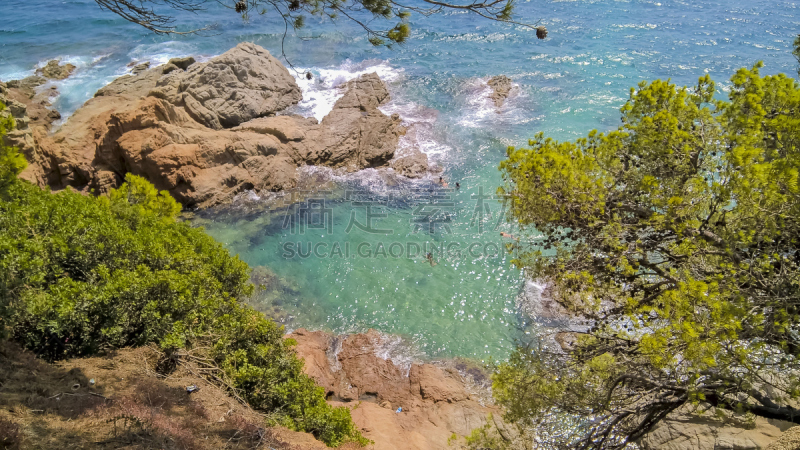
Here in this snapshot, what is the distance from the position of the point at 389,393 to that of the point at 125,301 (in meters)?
6.96

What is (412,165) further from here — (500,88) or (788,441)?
(788,441)

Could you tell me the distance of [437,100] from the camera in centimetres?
2581

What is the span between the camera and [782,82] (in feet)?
24.6

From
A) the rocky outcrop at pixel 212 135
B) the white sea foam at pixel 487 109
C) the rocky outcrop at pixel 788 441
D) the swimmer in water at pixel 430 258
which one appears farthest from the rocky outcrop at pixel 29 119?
the rocky outcrop at pixel 788 441

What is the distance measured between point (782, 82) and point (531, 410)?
22.2 feet

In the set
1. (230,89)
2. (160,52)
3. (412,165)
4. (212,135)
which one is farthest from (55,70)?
(412,165)

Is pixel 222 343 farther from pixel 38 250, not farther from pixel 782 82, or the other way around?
pixel 782 82

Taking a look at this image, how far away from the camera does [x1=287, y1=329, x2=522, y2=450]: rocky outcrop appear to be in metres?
11.1

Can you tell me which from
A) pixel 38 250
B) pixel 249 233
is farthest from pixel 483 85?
pixel 38 250

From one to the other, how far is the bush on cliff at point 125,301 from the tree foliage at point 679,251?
4576 mm

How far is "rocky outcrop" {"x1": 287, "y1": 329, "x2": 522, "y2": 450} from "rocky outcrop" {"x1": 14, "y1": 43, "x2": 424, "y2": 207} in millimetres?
8837

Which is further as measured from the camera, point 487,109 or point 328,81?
point 328,81

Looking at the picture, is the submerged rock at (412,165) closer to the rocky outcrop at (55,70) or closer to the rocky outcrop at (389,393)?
the rocky outcrop at (389,393)

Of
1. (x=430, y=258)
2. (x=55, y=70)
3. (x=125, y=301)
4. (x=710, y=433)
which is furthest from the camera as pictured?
(x=55, y=70)
